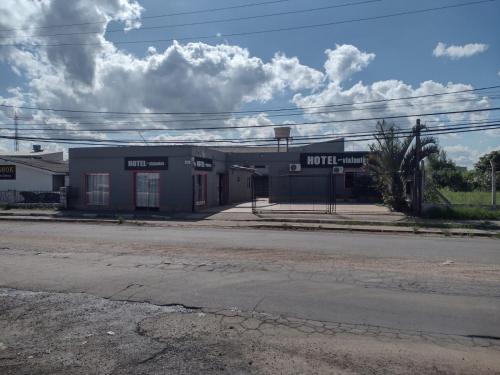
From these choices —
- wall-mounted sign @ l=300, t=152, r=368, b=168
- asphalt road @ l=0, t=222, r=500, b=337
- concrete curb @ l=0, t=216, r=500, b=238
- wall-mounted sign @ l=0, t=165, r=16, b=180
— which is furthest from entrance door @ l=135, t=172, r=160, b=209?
wall-mounted sign @ l=0, t=165, r=16, b=180

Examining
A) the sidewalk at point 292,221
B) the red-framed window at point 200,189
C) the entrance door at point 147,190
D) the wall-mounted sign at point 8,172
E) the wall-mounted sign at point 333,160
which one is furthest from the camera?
the wall-mounted sign at point 8,172

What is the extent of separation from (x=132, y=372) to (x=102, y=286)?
3717mm

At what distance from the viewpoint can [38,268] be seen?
9.40 meters

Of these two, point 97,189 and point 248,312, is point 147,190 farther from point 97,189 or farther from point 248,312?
point 248,312

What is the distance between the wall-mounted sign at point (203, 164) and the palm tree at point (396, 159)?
1069 centimetres

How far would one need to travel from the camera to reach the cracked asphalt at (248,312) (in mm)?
4707

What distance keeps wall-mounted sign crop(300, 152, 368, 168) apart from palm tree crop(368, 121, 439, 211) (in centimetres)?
1148

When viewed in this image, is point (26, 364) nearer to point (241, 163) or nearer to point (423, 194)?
point (423, 194)

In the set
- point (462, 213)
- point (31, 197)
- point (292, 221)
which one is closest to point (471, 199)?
point (462, 213)

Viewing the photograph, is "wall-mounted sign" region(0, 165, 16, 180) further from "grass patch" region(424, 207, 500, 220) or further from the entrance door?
"grass patch" region(424, 207, 500, 220)

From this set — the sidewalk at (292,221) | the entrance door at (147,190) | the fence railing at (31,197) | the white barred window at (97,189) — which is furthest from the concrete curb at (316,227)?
the fence railing at (31,197)

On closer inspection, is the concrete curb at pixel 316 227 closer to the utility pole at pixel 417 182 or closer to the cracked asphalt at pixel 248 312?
the utility pole at pixel 417 182

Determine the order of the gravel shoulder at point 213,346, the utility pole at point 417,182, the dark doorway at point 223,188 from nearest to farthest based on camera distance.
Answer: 1. the gravel shoulder at point 213,346
2. the utility pole at point 417,182
3. the dark doorway at point 223,188

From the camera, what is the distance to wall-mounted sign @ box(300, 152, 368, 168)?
3659 cm
